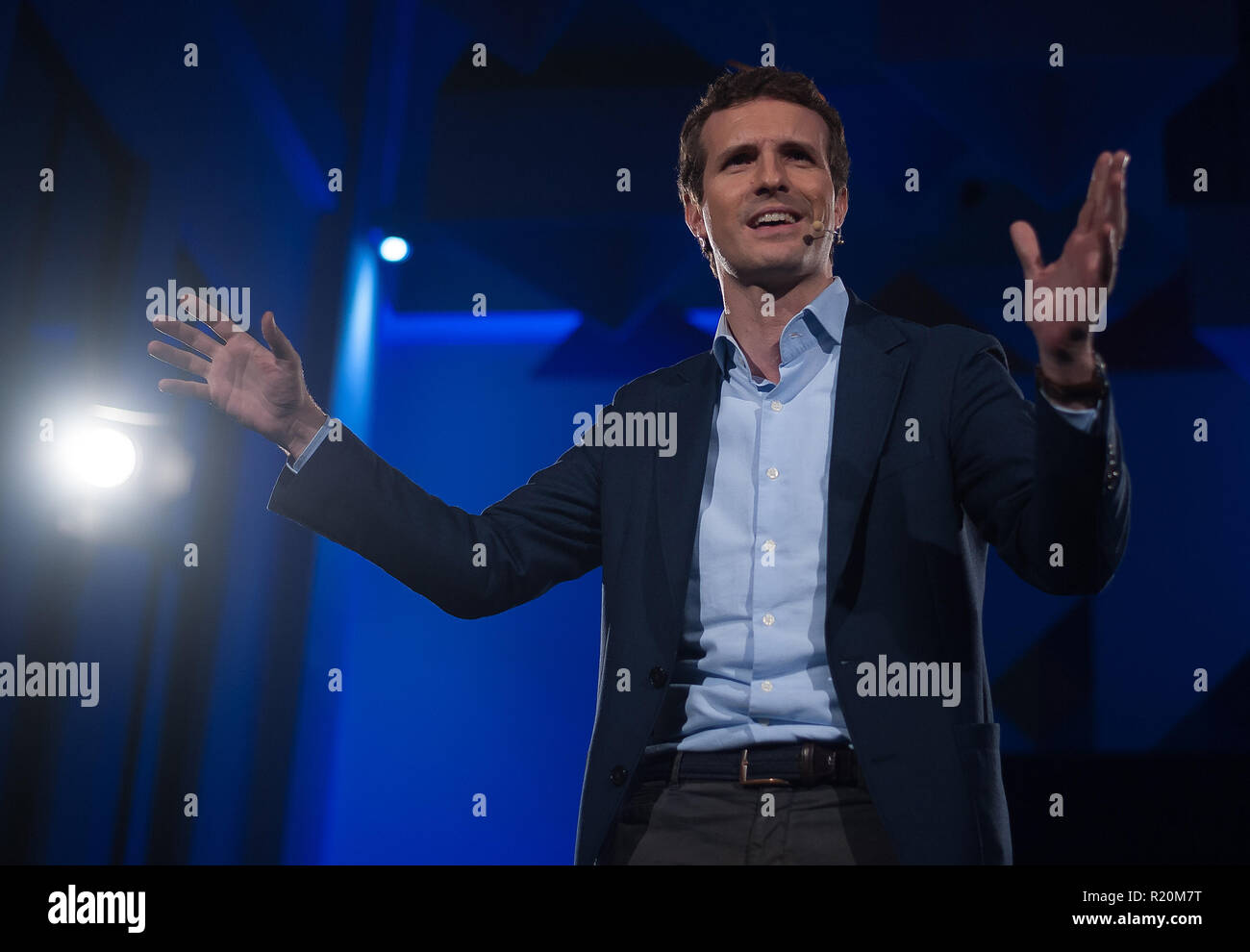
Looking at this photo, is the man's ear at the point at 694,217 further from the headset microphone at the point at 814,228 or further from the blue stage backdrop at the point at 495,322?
the blue stage backdrop at the point at 495,322

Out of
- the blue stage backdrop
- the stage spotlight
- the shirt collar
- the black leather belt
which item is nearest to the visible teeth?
the shirt collar

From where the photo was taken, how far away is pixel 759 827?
4.77 feet

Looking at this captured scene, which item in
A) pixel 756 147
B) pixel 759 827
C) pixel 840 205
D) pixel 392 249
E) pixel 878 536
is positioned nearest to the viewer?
pixel 759 827

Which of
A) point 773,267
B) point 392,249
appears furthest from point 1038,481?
point 392,249

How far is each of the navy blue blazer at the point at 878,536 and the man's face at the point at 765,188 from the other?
6.4 inches

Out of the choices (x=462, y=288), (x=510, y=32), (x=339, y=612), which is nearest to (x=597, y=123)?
(x=510, y=32)

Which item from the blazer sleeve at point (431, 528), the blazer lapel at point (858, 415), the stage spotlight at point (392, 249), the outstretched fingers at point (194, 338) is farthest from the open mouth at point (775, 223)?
the stage spotlight at point (392, 249)

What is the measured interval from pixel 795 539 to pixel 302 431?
30.8 inches

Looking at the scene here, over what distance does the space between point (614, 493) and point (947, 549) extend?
1.77 feet

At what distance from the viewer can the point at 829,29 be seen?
319cm

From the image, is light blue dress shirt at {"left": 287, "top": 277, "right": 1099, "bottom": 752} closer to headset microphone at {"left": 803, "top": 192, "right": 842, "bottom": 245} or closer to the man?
the man

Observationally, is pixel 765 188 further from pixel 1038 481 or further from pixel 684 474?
pixel 1038 481

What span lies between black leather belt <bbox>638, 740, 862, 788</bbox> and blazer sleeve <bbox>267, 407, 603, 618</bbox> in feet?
1.45

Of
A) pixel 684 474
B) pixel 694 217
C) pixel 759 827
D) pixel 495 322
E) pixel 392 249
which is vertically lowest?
pixel 759 827
